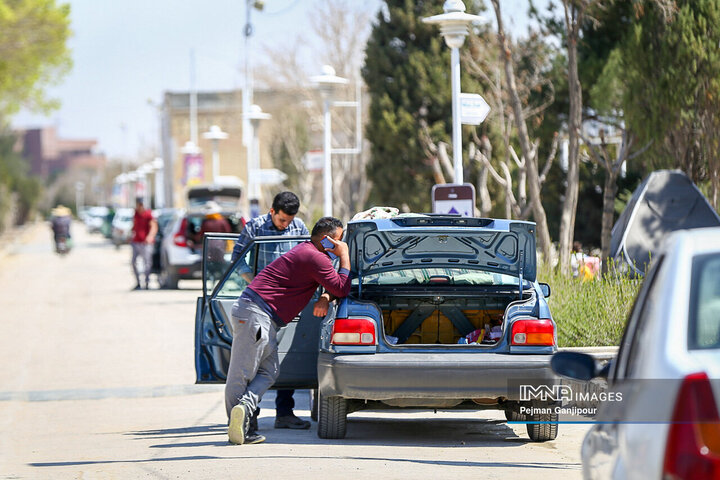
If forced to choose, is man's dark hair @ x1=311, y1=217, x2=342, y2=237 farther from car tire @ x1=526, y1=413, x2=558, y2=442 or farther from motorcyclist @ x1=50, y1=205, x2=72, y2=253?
motorcyclist @ x1=50, y1=205, x2=72, y2=253

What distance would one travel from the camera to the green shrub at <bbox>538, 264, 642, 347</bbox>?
11148 millimetres

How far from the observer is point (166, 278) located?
1094 inches

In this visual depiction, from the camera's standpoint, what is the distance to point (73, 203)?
166 m

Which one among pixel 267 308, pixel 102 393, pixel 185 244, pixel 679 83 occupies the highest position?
pixel 679 83

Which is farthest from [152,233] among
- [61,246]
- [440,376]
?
[61,246]

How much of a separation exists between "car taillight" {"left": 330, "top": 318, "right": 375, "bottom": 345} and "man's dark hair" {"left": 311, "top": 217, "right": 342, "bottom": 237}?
73cm

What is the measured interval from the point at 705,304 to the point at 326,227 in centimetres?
519

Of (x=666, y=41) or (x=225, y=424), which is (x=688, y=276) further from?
(x=666, y=41)

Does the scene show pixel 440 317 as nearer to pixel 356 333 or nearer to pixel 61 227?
pixel 356 333

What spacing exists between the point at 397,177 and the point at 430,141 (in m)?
2.68

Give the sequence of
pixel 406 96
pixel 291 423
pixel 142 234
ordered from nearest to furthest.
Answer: pixel 291 423 < pixel 142 234 < pixel 406 96

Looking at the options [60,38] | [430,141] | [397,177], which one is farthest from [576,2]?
[60,38]

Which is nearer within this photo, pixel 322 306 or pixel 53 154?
pixel 322 306

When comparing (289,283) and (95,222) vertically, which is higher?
(289,283)
